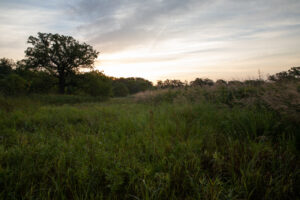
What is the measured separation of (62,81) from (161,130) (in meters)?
23.1

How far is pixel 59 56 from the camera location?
65.4 feet

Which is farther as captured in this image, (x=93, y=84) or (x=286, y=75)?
(x=93, y=84)

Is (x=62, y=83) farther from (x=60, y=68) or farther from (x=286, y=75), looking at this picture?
(x=286, y=75)

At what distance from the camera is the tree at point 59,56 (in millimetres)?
18980

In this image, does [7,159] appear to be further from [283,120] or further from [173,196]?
[283,120]

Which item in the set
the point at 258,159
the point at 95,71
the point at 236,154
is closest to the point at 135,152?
the point at 236,154

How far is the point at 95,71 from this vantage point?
71.2 ft

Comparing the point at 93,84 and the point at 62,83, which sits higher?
the point at 62,83

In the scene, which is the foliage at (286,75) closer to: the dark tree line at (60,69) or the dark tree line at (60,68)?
the dark tree line at (60,69)

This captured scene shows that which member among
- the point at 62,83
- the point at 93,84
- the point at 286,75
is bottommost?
the point at 286,75

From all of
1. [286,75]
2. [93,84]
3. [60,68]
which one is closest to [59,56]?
[60,68]

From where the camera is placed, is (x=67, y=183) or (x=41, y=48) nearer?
(x=67, y=183)

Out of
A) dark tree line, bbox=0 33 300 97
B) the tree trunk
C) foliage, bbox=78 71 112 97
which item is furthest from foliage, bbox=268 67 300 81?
→ the tree trunk

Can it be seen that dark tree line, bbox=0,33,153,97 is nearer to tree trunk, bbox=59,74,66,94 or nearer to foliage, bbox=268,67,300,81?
tree trunk, bbox=59,74,66,94
